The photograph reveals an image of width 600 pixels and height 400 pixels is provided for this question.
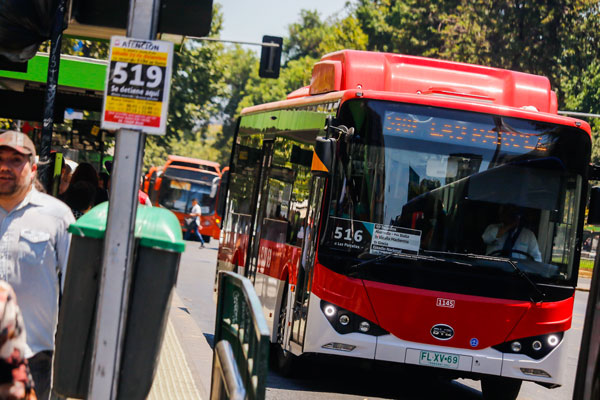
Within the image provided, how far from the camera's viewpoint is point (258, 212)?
527 inches

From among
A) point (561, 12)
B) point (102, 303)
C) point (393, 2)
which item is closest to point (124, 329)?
point (102, 303)

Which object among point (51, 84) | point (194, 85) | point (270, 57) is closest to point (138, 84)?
point (51, 84)

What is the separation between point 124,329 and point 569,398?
30.5 feet

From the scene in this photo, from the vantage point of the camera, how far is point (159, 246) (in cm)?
457

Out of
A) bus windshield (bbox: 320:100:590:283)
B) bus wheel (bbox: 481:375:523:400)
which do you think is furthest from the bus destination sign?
bus wheel (bbox: 481:375:523:400)

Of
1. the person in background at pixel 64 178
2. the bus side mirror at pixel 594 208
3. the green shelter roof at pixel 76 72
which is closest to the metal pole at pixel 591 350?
the bus side mirror at pixel 594 208

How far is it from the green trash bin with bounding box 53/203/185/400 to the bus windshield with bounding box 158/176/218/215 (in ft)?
126

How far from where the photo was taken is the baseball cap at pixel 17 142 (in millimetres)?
4980

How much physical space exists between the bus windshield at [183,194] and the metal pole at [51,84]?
36.1m

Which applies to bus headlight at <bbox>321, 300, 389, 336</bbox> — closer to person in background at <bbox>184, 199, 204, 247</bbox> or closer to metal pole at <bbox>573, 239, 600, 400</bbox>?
metal pole at <bbox>573, 239, 600, 400</bbox>

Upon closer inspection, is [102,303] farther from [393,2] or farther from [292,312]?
[393,2]

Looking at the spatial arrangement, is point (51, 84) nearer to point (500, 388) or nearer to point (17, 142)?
point (17, 142)

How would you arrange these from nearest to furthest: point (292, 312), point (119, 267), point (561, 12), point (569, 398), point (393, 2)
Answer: point (119, 267)
point (292, 312)
point (569, 398)
point (561, 12)
point (393, 2)

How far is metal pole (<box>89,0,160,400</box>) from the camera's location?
14.4 feet
